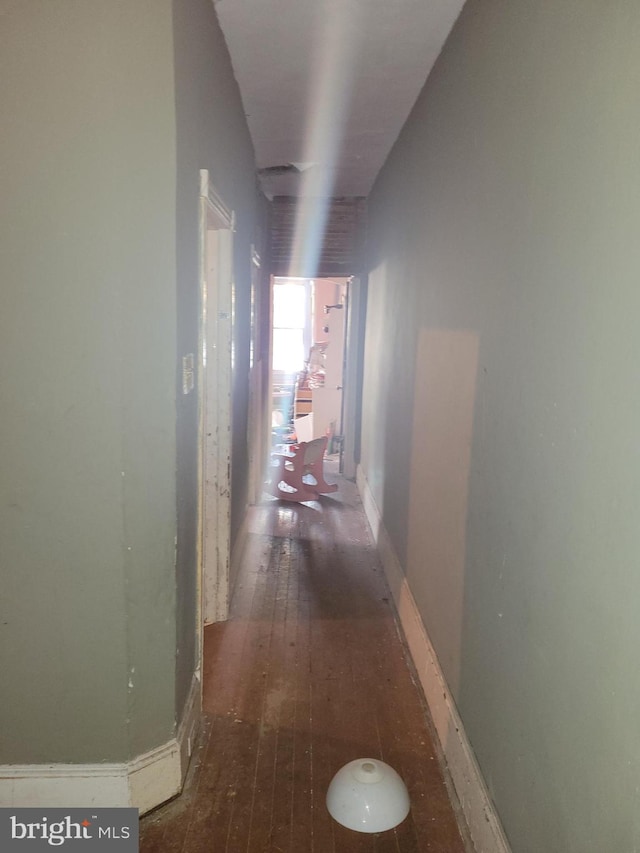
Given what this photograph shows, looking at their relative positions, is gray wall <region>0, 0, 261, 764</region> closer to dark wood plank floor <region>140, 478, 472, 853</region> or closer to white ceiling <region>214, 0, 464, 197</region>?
dark wood plank floor <region>140, 478, 472, 853</region>

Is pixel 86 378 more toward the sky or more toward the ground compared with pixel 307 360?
more toward the sky

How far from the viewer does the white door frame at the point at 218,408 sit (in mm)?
2709

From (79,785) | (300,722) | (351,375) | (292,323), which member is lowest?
(300,722)

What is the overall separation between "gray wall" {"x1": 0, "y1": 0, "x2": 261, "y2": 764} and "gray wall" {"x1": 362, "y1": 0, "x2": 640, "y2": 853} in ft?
3.00

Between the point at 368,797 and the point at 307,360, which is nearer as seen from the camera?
the point at 368,797

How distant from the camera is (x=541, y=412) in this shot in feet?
4.63

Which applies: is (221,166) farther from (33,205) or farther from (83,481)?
(83,481)

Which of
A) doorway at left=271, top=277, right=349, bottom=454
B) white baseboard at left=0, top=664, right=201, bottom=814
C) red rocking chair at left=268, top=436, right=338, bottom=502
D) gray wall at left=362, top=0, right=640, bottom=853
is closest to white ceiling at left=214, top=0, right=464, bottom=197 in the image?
gray wall at left=362, top=0, right=640, bottom=853

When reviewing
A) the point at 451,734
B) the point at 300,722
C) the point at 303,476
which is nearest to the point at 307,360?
the point at 303,476

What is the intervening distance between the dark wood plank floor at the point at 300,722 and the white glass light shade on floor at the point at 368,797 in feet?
0.13

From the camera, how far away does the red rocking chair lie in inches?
206

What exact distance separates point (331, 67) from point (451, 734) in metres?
2.75

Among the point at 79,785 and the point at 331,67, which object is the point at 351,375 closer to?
the point at 331,67

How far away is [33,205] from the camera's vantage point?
63.4 inches
